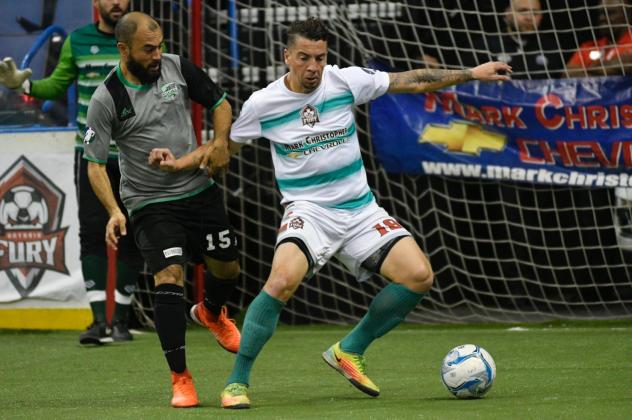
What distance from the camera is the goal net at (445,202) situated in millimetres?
9141

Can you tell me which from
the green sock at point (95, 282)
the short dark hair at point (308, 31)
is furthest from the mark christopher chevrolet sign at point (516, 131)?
the short dark hair at point (308, 31)

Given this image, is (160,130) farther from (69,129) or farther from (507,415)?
(69,129)

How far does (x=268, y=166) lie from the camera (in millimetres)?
9703

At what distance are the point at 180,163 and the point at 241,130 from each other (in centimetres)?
33

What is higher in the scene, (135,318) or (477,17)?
(477,17)

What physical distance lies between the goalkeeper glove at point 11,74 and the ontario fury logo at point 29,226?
145 cm

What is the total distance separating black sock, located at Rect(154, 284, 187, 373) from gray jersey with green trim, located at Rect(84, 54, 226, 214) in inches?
19.6

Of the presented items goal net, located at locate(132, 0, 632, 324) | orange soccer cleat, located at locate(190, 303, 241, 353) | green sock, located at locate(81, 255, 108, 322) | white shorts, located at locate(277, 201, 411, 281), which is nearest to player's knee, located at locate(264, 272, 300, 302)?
white shorts, located at locate(277, 201, 411, 281)

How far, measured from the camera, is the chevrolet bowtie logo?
897 cm

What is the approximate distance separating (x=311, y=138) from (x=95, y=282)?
9.90 feet

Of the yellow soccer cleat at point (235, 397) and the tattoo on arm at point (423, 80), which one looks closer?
the yellow soccer cleat at point (235, 397)

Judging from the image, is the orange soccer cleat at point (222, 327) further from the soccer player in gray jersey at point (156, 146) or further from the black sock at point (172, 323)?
the black sock at point (172, 323)

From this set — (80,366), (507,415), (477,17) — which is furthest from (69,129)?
(507,415)

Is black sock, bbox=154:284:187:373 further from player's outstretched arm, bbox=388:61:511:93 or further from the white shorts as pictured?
player's outstretched arm, bbox=388:61:511:93
